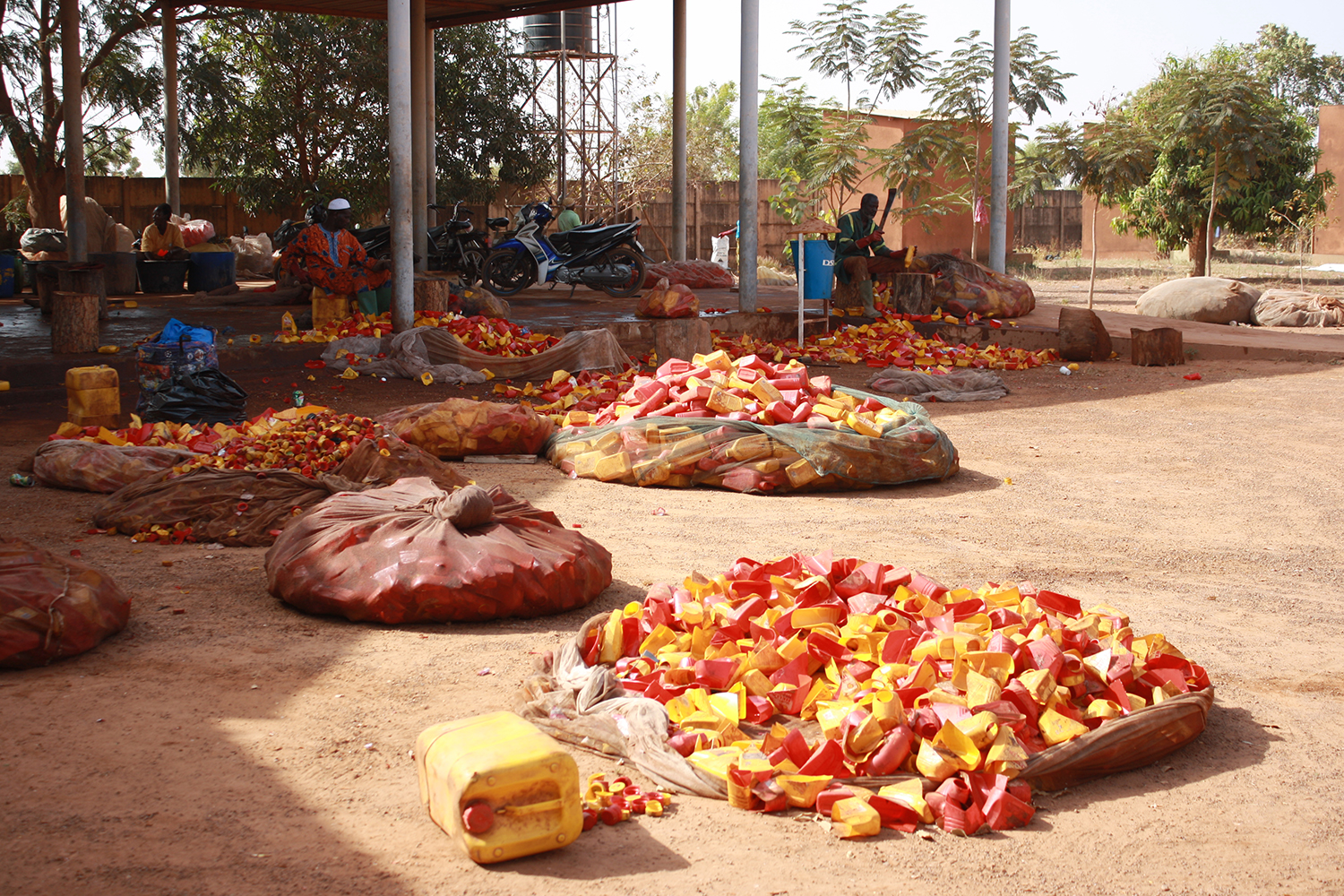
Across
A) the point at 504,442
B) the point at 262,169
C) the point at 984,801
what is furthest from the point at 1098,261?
the point at 984,801

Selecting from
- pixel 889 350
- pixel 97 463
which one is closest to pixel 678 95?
pixel 889 350

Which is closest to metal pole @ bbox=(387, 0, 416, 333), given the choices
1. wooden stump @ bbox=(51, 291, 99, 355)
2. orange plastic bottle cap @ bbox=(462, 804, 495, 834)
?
wooden stump @ bbox=(51, 291, 99, 355)

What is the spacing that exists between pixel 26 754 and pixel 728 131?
4133 centimetres

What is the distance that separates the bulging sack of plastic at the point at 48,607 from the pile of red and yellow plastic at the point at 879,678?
1.49m

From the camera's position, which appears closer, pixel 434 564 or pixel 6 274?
pixel 434 564

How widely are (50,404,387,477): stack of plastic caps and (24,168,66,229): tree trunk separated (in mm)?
11651

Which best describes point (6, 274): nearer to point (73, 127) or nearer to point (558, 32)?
point (73, 127)

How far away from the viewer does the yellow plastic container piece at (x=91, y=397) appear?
6977 millimetres

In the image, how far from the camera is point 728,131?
1657 inches

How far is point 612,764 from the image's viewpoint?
2.86 m

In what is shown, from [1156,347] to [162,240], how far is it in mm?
11151

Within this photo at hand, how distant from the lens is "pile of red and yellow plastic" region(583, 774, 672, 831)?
101 inches

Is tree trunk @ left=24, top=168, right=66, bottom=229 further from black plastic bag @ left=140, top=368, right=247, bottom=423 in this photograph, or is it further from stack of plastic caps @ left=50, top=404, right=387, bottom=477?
stack of plastic caps @ left=50, top=404, right=387, bottom=477

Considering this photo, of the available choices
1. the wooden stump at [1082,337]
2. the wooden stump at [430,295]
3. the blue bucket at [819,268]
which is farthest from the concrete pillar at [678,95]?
the wooden stump at [1082,337]
